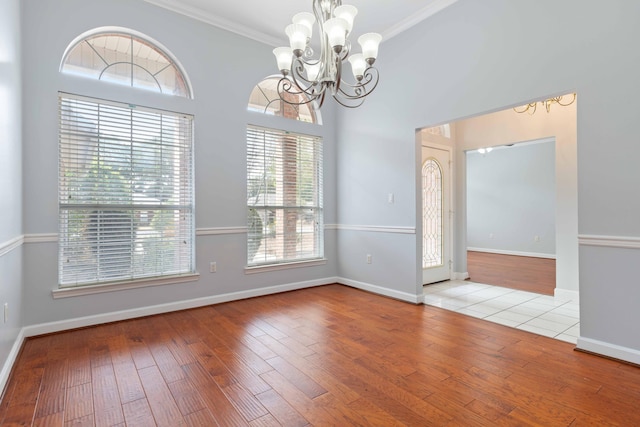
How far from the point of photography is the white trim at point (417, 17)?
330cm

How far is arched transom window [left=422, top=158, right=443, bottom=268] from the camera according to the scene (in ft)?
14.9

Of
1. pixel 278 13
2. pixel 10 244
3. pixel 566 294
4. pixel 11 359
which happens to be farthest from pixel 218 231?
pixel 566 294

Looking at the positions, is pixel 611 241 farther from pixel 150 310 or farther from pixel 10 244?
pixel 10 244

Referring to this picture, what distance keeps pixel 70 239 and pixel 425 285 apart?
4.17 metres

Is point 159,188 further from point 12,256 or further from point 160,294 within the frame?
point 12,256

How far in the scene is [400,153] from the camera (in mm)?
3801

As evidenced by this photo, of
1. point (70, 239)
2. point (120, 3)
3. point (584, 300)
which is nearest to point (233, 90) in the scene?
point (120, 3)

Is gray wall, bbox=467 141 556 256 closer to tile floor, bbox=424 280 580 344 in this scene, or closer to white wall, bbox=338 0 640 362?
tile floor, bbox=424 280 580 344

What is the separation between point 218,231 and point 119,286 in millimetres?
1078

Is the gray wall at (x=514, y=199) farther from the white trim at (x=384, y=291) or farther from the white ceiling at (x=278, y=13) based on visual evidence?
the white trim at (x=384, y=291)

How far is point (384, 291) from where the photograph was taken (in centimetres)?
400

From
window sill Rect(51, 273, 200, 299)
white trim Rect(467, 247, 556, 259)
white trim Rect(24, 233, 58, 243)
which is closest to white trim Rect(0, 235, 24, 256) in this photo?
white trim Rect(24, 233, 58, 243)

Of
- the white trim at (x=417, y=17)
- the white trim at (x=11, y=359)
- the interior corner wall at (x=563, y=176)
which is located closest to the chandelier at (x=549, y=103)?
the interior corner wall at (x=563, y=176)

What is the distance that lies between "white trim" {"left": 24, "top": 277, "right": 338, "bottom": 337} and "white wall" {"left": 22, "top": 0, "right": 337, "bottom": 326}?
20 mm
